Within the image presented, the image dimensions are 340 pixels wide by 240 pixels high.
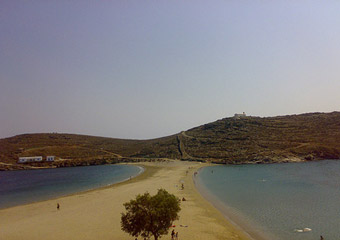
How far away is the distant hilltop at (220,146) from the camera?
9469cm

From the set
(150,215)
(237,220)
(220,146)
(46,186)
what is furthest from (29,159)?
(150,215)

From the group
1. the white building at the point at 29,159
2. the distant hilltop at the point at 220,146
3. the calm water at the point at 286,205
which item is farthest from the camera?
the white building at the point at 29,159

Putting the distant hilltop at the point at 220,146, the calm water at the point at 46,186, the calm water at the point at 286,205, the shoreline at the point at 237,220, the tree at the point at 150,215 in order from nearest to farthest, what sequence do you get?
the tree at the point at 150,215 < the shoreline at the point at 237,220 < the calm water at the point at 286,205 < the calm water at the point at 46,186 < the distant hilltop at the point at 220,146

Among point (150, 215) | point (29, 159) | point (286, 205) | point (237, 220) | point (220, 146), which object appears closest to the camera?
point (150, 215)

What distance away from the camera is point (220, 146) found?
113125mm

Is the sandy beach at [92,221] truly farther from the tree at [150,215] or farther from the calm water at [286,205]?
the tree at [150,215]

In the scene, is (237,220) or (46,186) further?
(46,186)

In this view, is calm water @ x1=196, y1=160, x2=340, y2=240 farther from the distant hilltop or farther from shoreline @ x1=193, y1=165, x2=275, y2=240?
the distant hilltop

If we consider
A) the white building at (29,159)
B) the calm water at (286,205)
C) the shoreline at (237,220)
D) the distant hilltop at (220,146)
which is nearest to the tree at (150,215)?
the shoreline at (237,220)

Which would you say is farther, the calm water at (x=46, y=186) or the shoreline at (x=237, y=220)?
the calm water at (x=46, y=186)

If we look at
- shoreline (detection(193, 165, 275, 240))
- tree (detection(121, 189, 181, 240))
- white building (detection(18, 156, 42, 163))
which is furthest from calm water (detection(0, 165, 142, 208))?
white building (detection(18, 156, 42, 163))

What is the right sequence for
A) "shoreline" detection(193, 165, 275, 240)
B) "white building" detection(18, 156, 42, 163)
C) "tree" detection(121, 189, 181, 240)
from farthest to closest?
"white building" detection(18, 156, 42, 163)
"shoreline" detection(193, 165, 275, 240)
"tree" detection(121, 189, 181, 240)

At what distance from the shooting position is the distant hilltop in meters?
94.7

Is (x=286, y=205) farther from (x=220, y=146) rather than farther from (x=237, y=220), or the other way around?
(x=220, y=146)
